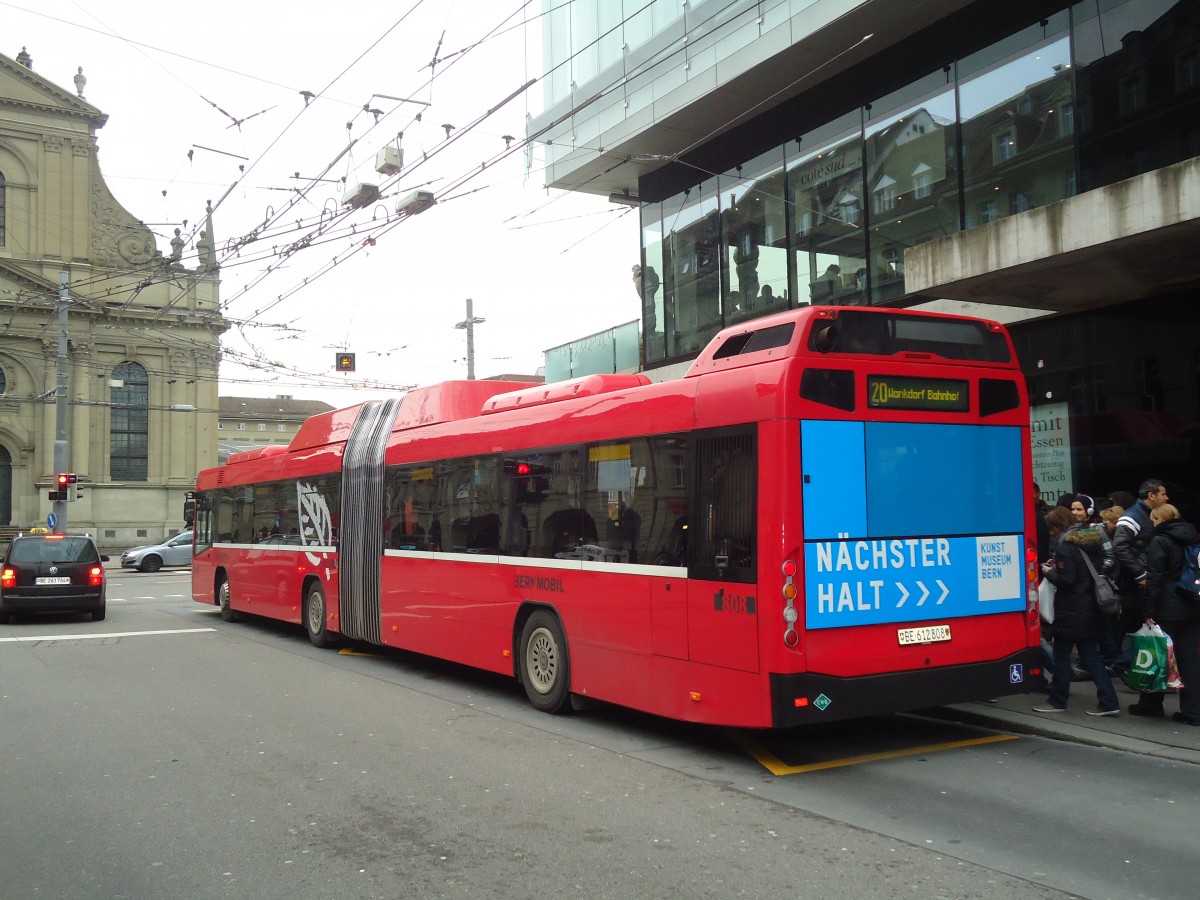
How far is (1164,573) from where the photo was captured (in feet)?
27.2

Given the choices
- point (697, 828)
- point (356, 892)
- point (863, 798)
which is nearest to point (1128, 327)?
point (863, 798)

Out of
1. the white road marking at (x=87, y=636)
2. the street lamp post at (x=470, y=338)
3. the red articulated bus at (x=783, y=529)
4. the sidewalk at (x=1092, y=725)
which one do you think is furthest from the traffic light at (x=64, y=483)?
the sidewalk at (x=1092, y=725)

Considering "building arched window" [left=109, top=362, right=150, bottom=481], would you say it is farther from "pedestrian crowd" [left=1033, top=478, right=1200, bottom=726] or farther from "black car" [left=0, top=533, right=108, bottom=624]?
"pedestrian crowd" [left=1033, top=478, right=1200, bottom=726]

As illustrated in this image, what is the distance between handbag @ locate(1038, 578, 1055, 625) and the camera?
9133 mm

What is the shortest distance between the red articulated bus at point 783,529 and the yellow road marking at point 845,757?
52 centimetres

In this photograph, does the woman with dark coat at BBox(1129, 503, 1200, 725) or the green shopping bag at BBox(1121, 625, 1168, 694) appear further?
the green shopping bag at BBox(1121, 625, 1168, 694)

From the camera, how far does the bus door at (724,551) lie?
23.9ft

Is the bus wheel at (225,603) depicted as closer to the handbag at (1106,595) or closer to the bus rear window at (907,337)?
the bus rear window at (907,337)

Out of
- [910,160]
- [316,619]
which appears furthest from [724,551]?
[910,160]

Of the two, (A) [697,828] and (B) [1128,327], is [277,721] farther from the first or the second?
(B) [1128,327]

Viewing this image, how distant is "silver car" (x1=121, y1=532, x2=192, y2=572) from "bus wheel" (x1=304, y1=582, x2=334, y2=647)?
85.8 ft

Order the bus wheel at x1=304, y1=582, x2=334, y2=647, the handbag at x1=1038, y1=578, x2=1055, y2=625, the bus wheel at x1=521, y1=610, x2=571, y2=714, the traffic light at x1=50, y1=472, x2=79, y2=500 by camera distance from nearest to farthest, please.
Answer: the handbag at x1=1038, y1=578, x2=1055, y2=625
the bus wheel at x1=521, y1=610, x2=571, y2=714
the bus wheel at x1=304, y1=582, x2=334, y2=647
the traffic light at x1=50, y1=472, x2=79, y2=500

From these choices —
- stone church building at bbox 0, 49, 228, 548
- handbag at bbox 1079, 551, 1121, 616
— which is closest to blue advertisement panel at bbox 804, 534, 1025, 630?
handbag at bbox 1079, 551, 1121, 616

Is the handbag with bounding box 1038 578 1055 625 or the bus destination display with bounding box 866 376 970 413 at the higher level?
the bus destination display with bounding box 866 376 970 413
